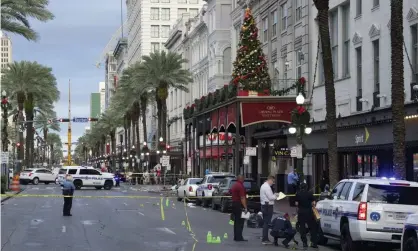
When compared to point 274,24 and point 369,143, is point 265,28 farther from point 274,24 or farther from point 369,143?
point 369,143

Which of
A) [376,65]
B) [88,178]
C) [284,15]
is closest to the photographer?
[376,65]

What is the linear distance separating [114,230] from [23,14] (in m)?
13.4

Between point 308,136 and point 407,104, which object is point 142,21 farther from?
point 407,104

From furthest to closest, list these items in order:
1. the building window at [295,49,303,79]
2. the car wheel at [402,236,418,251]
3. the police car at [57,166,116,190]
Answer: the police car at [57,166,116,190]
the building window at [295,49,303,79]
the car wheel at [402,236,418,251]

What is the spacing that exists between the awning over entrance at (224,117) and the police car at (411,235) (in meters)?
33.5

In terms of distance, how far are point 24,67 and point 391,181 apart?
66982 mm

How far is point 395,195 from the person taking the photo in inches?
696

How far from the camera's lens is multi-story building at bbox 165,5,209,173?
261ft

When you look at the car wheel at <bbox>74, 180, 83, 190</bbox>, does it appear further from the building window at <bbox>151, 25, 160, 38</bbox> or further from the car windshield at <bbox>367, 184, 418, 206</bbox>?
the building window at <bbox>151, 25, 160, 38</bbox>

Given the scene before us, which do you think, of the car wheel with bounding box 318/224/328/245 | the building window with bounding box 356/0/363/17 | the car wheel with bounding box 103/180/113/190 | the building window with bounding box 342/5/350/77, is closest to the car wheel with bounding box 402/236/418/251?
the car wheel with bounding box 318/224/328/245

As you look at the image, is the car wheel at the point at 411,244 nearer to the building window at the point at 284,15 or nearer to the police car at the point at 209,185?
the police car at the point at 209,185

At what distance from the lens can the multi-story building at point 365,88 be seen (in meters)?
31.4

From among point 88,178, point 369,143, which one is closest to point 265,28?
point 88,178

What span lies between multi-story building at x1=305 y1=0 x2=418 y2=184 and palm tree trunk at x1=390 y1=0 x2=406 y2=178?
492 cm
